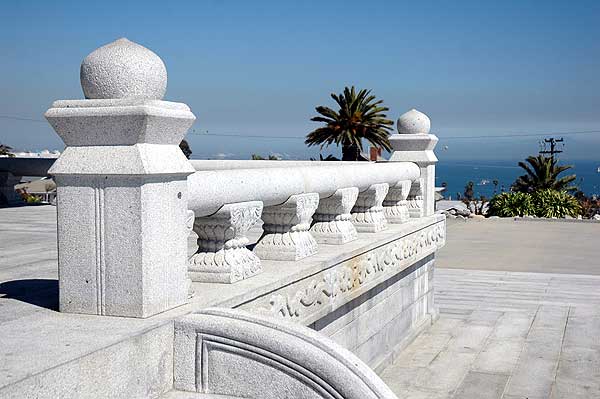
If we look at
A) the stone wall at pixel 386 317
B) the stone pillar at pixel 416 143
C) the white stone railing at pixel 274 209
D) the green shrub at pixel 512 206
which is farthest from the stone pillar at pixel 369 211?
the green shrub at pixel 512 206

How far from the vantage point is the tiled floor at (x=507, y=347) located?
7098 millimetres

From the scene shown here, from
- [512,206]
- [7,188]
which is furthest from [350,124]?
[7,188]

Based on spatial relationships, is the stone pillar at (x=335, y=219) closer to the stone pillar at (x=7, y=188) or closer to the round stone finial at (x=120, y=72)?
the round stone finial at (x=120, y=72)

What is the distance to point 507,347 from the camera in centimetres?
856

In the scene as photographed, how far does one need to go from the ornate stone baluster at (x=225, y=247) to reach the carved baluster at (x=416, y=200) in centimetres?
458

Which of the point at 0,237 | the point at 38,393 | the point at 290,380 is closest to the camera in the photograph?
the point at 38,393

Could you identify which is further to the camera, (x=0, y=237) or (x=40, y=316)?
(x=0, y=237)

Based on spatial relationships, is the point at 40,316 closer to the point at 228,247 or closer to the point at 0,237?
the point at 228,247

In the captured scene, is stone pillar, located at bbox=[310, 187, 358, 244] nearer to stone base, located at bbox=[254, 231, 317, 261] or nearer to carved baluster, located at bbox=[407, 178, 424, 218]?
stone base, located at bbox=[254, 231, 317, 261]

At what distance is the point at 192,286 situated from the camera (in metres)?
4.32

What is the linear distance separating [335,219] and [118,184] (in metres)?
3.13

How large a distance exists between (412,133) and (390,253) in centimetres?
229

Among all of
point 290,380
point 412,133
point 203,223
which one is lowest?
point 290,380

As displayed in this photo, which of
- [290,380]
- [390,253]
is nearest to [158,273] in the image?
[290,380]
